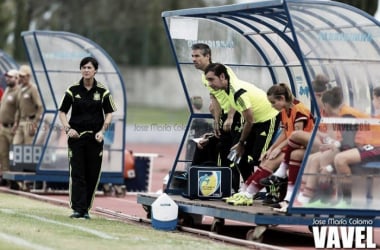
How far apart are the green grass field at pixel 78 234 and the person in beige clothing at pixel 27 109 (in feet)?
22.0

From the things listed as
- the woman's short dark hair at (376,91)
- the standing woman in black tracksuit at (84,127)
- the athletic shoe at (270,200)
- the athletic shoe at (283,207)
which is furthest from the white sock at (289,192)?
the standing woman in black tracksuit at (84,127)

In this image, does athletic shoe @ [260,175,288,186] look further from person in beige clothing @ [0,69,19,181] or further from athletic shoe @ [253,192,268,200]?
person in beige clothing @ [0,69,19,181]

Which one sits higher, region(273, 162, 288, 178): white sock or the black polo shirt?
the black polo shirt

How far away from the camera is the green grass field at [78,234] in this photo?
13.4m

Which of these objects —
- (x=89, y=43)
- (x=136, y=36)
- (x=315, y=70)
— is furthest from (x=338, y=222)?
(x=136, y=36)

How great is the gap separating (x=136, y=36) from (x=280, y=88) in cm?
4766

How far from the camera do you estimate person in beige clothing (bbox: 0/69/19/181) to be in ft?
81.0

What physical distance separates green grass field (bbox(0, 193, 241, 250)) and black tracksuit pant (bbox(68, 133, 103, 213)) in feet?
0.90

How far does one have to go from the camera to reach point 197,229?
16094 millimetres

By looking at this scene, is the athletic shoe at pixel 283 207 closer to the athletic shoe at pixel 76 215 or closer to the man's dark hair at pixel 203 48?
the man's dark hair at pixel 203 48

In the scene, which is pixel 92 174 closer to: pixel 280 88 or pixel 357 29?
pixel 280 88

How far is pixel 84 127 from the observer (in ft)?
54.7

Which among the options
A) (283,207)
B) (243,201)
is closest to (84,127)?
(243,201)

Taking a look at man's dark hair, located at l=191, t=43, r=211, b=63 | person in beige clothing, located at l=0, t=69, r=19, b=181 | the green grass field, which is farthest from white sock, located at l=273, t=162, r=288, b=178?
person in beige clothing, located at l=0, t=69, r=19, b=181
